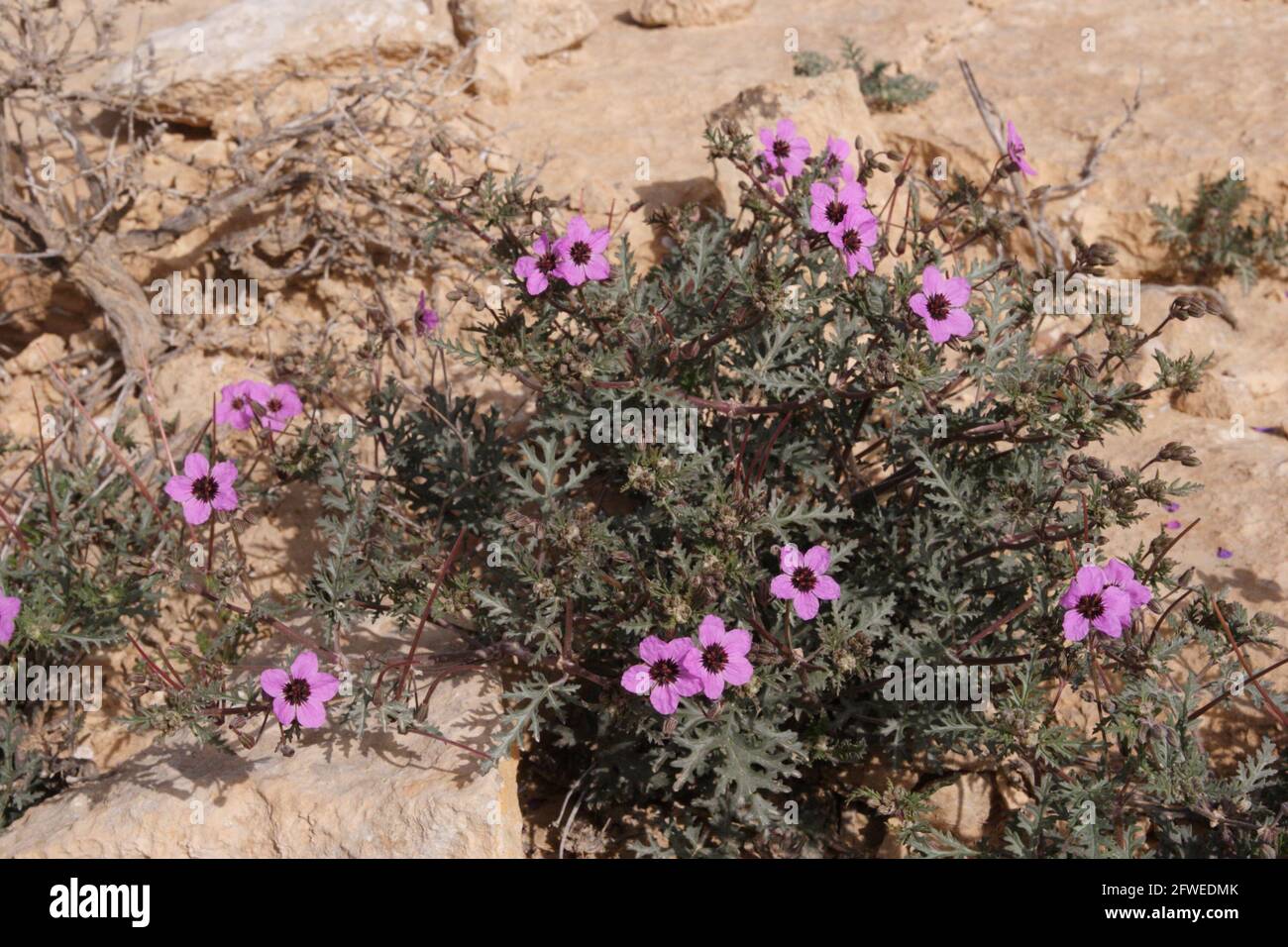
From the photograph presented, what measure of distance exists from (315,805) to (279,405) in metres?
1.49

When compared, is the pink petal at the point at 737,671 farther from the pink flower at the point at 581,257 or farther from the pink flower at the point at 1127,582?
the pink flower at the point at 581,257

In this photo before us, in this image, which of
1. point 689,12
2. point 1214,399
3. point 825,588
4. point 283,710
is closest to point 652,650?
point 825,588

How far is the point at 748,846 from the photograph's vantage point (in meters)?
3.85

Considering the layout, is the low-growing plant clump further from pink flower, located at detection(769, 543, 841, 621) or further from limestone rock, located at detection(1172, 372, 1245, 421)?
limestone rock, located at detection(1172, 372, 1245, 421)

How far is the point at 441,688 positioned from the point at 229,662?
0.89 m

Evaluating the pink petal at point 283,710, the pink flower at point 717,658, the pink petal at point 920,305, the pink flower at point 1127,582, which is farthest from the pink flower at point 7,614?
the pink flower at point 1127,582

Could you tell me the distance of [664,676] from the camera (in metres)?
3.25

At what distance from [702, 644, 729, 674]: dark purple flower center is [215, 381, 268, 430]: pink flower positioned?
6.65ft

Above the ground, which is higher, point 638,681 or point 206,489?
point 206,489

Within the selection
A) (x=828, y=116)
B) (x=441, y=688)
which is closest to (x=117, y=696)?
(x=441, y=688)

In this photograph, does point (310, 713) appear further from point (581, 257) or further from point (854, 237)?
point (854, 237)

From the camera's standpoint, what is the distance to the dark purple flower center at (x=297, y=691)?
131 inches

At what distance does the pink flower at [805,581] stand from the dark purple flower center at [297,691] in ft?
4.64
